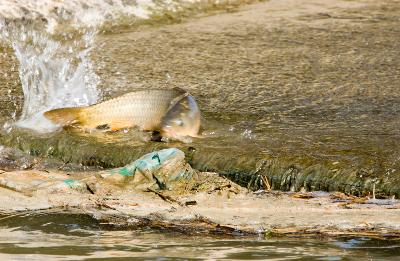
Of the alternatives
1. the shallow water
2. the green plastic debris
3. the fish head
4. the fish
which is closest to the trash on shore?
the green plastic debris

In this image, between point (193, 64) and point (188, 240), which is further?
point (193, 64)

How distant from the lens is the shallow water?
3.50 metres

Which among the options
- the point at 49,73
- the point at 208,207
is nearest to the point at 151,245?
the point at 208,207

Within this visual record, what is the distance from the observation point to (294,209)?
14.0 ft

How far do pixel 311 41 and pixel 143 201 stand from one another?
381 centimetres

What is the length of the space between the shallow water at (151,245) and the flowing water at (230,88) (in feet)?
0.03

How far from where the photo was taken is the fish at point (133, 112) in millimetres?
5539

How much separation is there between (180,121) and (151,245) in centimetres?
182

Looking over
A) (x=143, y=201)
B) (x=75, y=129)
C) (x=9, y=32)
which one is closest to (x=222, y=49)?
(x=9, y=32)

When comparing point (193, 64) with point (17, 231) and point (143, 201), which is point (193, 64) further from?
point (17, 231)

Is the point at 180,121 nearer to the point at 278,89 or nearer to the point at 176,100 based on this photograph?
the point at 176,100

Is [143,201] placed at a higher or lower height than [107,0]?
lower

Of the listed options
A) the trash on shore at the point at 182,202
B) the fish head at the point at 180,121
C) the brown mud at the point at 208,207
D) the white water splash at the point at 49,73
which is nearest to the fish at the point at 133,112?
the fish head at the point at 180,121

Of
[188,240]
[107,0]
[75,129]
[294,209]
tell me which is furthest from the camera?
[107,0]
